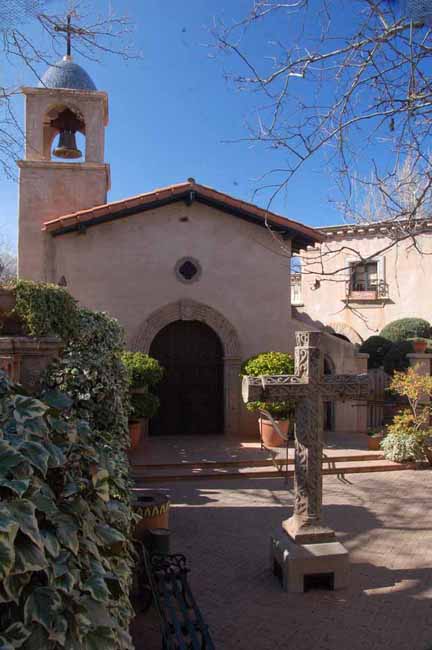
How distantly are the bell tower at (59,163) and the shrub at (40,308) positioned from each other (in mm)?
7068

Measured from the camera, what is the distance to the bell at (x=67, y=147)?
12633mm

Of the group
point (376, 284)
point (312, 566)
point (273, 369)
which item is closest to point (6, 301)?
point (312, 566)

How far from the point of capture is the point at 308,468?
→ 4.92m

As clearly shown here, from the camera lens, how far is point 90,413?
5.52 meters

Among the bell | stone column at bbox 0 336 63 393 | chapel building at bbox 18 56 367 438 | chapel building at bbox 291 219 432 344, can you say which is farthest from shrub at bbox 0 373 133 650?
chapel building at bbox 291 219 432 344

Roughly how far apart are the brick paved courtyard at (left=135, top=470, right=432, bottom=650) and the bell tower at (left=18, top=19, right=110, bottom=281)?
24.4 feet

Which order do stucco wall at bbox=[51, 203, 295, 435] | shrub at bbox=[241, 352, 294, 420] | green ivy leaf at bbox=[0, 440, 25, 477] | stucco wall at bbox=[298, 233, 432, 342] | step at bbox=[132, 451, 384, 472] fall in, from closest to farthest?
green ivy leaf at bbox=[0, 440, 25, 477] → step at bbox=[132, 451, 384, 472] → shrub at bbox=[241, 352, 294, 420] → stucco wall at bbox=[51, 203, 295, 435] → stucco wall at bbox=[298, 233, 432, 342]

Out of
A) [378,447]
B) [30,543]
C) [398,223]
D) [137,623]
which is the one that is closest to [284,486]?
[378,447]

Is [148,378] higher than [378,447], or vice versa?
[148,378]

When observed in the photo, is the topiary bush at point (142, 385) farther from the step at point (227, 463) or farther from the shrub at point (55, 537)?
the shrub at point (55, 537)

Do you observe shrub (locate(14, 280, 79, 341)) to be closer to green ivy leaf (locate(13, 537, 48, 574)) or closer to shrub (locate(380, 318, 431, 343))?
→ green ivy leaf (locate(13, 537, 48, 574))

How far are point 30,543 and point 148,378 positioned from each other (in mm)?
8487

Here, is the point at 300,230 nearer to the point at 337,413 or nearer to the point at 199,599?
the point at 337,413

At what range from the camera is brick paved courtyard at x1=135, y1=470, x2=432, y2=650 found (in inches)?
158
